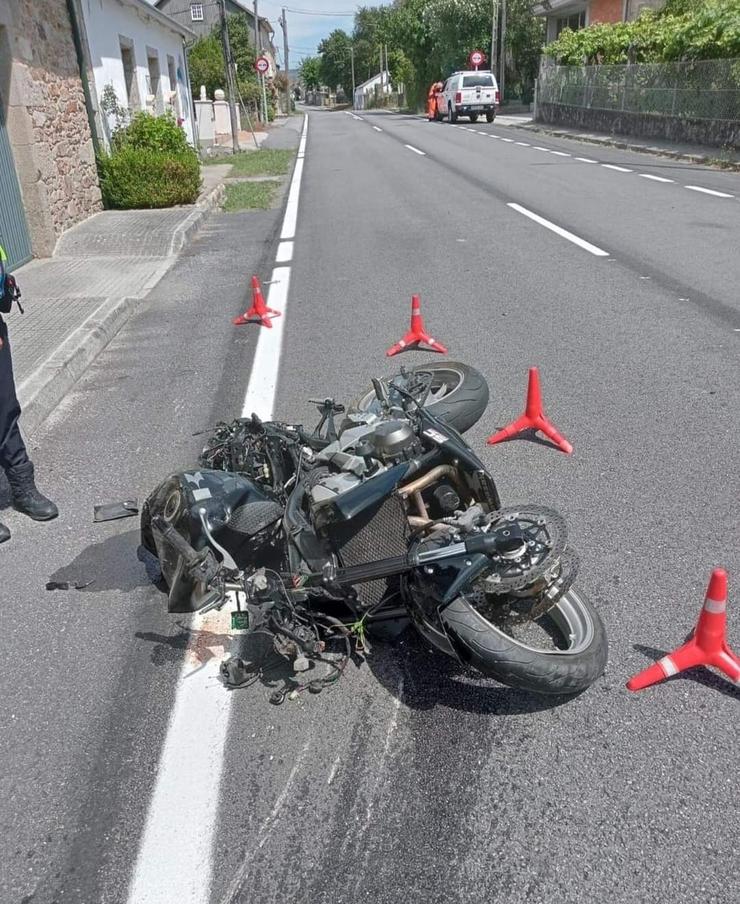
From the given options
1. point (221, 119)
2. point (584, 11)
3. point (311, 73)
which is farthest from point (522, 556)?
point (311, 73)

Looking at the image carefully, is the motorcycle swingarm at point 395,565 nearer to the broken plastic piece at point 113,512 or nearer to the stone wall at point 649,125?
the broken plastic piece at point 113,512

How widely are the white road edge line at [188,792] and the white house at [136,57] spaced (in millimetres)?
13848

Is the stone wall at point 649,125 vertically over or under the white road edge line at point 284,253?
over

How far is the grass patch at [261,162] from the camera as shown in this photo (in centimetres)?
2195

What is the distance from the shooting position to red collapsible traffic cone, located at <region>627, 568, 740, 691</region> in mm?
2965

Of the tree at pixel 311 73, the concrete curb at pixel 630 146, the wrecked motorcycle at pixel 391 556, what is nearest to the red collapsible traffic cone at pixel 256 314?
the wrecked motorcycle at pixel 391 556

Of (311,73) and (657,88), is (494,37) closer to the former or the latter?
(657,88)

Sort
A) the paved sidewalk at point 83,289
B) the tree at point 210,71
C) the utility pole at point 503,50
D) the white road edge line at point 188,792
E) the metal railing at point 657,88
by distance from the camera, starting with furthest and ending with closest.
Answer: the utility pole at point 503,50 → the tree at point 210,71 → the metal railing at point 657,88 → the paved sidewalk at point 83,289 → the white road edge line at point 188,792

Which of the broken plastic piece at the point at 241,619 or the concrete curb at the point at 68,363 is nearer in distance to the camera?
the broken plastic piece at the point at 241,619

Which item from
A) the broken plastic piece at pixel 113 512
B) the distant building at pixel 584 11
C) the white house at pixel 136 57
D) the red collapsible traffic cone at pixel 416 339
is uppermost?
the distant building at pixel 584 11

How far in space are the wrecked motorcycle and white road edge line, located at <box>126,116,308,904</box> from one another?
0.33 meters

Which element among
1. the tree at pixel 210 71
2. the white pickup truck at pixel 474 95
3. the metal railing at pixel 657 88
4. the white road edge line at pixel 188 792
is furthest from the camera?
the tree at pixel 210 71

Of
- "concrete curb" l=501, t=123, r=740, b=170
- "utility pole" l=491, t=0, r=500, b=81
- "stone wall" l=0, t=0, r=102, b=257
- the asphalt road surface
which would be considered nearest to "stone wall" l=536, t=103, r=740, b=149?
"concrete curb" l=501, t=123, r=740, b=170

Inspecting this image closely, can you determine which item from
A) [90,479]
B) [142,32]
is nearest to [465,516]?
[90,479]
